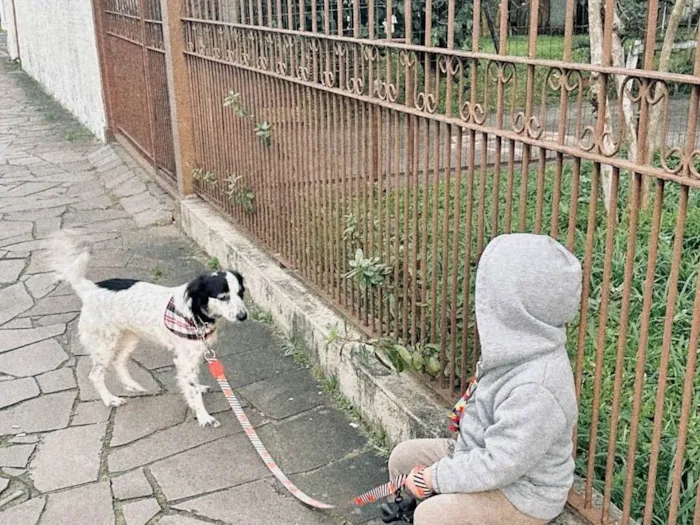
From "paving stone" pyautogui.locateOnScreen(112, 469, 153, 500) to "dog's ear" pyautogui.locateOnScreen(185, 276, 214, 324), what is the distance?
0.87 m

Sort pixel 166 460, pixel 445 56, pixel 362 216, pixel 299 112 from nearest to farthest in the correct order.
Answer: pixel 445 56, pixel 166 460, pixel 362 216, pixel 299 112

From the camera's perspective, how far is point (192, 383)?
4340mm

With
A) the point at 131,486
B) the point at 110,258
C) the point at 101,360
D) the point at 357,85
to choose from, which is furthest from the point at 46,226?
the point at 357,85

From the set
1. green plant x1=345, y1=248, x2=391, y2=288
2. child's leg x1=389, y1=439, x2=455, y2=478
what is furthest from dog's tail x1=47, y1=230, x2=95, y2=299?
child's leg x1=389, y1=439, x2=455, y2=478

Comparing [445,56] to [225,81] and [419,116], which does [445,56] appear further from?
[225,81]

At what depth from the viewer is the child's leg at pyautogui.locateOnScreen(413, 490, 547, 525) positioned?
2.58m

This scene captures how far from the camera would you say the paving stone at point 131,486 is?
12.0 ft

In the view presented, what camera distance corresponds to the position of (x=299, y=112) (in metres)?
4.86

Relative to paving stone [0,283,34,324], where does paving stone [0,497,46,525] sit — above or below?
above

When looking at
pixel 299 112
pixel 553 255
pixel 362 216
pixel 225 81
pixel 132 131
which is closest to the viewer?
pixel 553 255

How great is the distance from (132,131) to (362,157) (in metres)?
6.78

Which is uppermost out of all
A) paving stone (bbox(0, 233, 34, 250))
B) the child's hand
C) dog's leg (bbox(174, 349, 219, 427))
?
the child's hand

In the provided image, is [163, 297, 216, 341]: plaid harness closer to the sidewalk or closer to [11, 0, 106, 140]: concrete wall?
the sidewalk

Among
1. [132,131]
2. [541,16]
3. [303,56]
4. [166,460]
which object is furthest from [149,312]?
[132,131]
